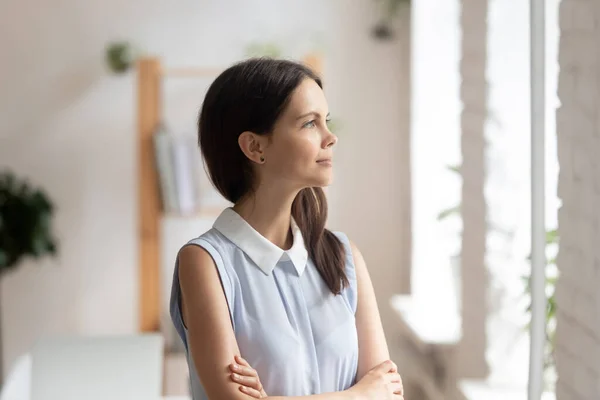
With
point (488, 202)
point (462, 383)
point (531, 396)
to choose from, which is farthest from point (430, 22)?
point (531, 396)

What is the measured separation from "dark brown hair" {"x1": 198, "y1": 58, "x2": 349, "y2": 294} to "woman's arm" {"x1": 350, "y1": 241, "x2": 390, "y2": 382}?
0.18 ft

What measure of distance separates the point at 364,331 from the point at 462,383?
1259 millimetres

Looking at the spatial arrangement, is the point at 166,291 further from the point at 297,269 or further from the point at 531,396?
the point at 297,269

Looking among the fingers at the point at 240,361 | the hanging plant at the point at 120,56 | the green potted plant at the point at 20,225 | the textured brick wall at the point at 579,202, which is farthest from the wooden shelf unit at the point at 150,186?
the fingers at the point at 240,361

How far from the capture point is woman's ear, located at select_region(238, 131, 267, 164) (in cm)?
126

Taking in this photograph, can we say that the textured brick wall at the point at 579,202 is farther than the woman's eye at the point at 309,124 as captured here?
Yes

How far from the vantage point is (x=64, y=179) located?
12.9 ft

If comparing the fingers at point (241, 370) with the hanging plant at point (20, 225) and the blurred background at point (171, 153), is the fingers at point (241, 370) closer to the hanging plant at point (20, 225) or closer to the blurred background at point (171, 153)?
the blurred background at point (171, 153)

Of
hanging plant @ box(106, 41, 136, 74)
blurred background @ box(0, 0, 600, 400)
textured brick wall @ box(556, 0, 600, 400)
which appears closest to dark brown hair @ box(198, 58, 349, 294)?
textured brick wall @ box(556, 0, 600, 400)

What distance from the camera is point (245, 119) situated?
125 centimetres

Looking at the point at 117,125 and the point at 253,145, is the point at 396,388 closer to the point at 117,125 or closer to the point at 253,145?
the point at 253,145

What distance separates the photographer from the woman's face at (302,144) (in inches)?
49.1

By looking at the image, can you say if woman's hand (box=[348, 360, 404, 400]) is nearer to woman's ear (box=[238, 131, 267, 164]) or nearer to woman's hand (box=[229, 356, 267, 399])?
woman's hand (box=[229, 356, 267, 399])

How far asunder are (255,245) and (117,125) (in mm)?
2765
